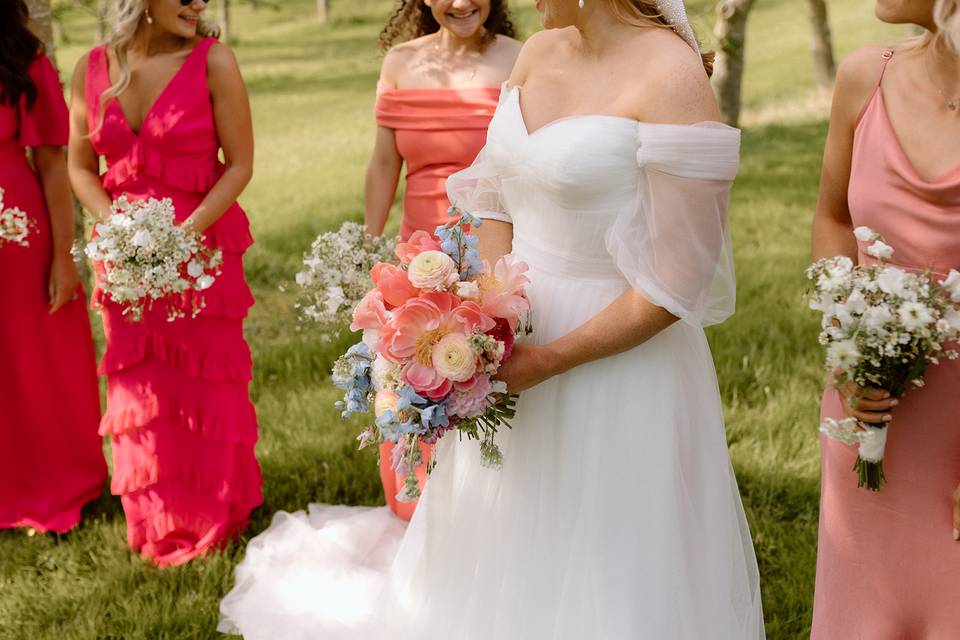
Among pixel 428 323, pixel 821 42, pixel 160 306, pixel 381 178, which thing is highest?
pixel 428 323

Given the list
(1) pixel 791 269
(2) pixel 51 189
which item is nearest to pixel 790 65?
(1) pixel 791 269

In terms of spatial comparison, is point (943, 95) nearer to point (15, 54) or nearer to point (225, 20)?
point (15, 54)

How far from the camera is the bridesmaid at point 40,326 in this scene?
487 centimetres

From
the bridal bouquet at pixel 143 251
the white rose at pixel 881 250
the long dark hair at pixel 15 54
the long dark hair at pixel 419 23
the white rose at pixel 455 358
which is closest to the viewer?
the white rose at pixel 881 250

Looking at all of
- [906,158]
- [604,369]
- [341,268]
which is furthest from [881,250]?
[341,268]

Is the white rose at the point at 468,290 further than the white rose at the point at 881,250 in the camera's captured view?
Yes

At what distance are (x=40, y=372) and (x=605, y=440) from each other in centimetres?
331

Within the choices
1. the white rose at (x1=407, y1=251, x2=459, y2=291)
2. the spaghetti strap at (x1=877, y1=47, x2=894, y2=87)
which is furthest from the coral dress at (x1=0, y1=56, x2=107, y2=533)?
the spaghetti strap at (x1=877, y1=47, x2=894, y2=87)

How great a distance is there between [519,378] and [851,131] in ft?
3.71

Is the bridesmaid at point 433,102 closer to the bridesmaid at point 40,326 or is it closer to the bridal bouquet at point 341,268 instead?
the bridal bouquet at point 341,268

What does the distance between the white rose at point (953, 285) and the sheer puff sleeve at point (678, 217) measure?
2.00 feet

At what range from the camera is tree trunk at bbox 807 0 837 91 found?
52.9ft

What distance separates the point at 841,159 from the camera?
295 cm

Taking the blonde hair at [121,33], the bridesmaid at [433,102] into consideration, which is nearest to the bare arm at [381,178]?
the bridesmaid at [433,102]
